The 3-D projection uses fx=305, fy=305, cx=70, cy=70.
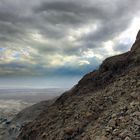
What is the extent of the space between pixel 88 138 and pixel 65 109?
8.05 m

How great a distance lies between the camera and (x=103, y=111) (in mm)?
22375

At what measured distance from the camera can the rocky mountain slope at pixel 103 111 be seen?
18938mm

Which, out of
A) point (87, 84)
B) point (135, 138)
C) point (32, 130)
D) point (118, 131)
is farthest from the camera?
point (87, 84)

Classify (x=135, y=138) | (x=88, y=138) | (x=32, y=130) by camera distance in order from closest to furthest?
(x=135, y=138) < (x=88, y=138) < (x=32, y=130)

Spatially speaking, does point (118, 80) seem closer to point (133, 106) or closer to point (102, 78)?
point (102, 78)

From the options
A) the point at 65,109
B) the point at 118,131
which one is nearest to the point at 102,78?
the point at 65,109

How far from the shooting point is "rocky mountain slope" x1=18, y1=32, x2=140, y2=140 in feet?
62.1

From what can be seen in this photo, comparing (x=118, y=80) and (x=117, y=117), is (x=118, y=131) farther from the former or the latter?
(x=118, y=80)

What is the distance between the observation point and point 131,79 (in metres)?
24.6

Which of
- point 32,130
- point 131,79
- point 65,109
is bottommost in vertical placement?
point 32,130

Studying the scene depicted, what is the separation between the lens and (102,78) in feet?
100

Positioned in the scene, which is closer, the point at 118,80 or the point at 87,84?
the point at 118,80

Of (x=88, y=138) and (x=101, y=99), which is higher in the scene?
(x=101, y=99)

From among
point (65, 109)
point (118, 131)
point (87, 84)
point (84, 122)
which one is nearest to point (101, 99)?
point (84, 122)
